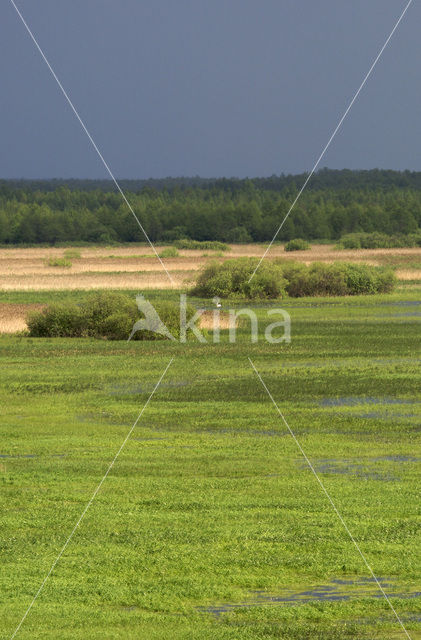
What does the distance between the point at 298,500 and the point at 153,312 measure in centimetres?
2589

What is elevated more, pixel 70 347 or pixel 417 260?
pixel 70 347

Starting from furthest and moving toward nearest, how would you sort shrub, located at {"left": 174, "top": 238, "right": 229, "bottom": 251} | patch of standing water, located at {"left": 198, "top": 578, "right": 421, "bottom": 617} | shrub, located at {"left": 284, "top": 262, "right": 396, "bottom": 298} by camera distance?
shrub, located at {"left": 174, "top": 238, "right": 229, "bottom": 251}
shrub, located at {"left": 284, "top": 262, "right": 396, "bottom": 298}
patch of standing water, located at {"left": 198, "top": 578, "right": 421, "bottom": 617}

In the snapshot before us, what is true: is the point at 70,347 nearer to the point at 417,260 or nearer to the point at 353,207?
the point at 417,260

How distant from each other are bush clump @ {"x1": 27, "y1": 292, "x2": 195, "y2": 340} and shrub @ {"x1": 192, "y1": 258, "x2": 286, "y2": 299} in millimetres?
18324

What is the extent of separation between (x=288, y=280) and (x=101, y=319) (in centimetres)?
2395

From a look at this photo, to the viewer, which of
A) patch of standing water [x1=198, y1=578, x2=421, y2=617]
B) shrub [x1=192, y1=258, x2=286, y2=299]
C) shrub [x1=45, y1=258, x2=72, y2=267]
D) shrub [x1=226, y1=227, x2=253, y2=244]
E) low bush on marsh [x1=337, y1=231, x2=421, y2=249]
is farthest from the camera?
shrub [x1=226, y1=227, x2=253, y2=244]

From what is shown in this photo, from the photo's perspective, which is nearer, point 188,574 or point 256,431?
point 188,574

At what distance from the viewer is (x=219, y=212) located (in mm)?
154750

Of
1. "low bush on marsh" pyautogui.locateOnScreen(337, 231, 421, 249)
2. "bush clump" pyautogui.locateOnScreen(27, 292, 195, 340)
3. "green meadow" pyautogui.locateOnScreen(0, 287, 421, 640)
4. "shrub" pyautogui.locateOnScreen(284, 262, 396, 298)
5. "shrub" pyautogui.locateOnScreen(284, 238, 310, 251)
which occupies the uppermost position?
"green meadow" pyautogui.locateOnScreen(0, 287, 421, 640)

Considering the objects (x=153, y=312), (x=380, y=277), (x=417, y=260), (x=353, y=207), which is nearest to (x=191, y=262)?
(x=417, y=260)

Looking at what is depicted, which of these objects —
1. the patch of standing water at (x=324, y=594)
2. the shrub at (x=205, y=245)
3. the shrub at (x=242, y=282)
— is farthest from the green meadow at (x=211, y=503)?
the shrub at (x=205, y=245)

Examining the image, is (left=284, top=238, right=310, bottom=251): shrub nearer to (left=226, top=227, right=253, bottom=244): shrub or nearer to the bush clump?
(left=226, top=227, right=253, bottom=244): shrub

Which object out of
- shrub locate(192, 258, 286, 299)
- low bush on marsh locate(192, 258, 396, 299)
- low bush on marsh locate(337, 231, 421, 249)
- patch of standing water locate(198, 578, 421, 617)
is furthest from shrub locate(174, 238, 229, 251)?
patch of standing water locate(198, 578, 421, 617)

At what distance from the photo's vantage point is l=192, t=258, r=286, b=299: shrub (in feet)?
198
